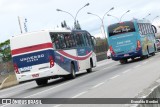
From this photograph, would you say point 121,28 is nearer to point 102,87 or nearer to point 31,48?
point 31,48

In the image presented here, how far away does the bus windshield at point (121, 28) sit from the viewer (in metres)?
33.8

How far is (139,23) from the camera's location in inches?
1383

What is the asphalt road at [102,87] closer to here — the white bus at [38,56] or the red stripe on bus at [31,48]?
the white bus at [38,56]

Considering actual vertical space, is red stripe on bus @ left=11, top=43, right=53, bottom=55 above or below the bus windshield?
below

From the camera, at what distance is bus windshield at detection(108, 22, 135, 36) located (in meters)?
33.8

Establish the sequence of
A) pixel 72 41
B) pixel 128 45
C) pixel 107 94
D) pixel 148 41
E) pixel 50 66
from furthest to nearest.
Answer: pixel 148 41 → pixel 128 45 → pixel 72 41 → pixel 50 66 → pixel 107 94

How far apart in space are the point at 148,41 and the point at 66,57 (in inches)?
547

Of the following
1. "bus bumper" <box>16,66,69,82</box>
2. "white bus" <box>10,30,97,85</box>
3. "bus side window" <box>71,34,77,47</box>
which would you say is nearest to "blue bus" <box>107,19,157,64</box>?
"bus side window" <box>71,34,77,47</box>

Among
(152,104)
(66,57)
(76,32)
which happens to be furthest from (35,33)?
(152,104)

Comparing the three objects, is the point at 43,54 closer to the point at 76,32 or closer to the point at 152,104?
the point at 76,32

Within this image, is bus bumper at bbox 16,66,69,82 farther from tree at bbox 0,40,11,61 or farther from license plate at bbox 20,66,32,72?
tree at bbox 0,40,11,61

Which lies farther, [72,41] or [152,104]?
[72,41]

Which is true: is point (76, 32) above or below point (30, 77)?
above

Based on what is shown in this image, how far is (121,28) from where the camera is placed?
33906 mm
